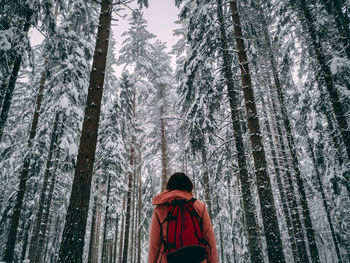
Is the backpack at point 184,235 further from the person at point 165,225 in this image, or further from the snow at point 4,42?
the snow at point 4,42

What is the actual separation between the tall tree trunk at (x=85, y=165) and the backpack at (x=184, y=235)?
120 inches

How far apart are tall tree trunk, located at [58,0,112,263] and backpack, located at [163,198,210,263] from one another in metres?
3.06

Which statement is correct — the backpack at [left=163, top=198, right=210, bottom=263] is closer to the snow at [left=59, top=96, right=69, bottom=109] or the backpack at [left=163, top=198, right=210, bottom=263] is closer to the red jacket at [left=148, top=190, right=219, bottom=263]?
the red jacket at [left=148, top=190, right=219, bottom=263]

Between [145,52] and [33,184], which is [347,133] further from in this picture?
[33,184]

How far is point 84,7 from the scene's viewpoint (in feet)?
32.9

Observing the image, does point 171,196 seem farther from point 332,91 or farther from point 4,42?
point 4,42

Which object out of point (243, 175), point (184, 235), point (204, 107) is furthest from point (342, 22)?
point (184, 235)

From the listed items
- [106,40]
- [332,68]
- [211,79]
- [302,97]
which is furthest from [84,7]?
[302,97]

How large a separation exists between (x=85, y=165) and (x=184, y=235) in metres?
3.81

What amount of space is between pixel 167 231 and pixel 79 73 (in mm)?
13986

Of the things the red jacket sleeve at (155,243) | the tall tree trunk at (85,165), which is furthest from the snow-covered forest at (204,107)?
the red jacket sleeve at (155,243)

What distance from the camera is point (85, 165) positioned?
5613mm

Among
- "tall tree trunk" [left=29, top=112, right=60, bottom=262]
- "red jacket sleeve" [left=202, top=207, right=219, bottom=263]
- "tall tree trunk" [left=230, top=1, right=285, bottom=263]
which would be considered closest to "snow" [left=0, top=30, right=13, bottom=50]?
"tall tree trunk" [left=29, top=112, right=60, bottom=262]

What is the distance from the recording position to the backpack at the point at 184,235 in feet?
8.73
